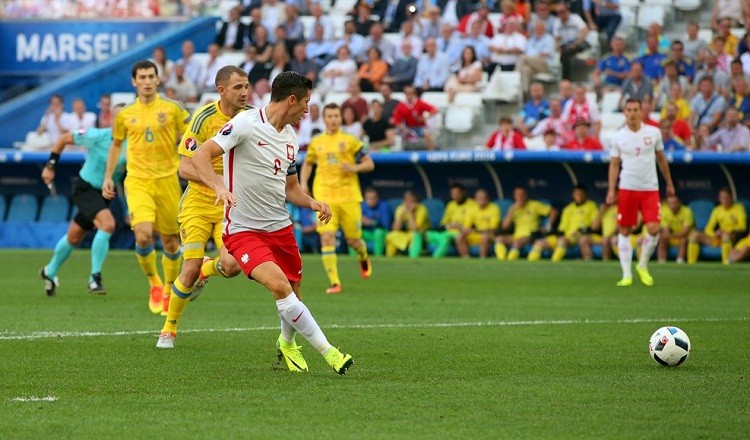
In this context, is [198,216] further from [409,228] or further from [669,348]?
[409,228]

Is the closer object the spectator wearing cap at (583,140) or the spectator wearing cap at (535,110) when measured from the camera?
the spectator wearing cap at (583,140)

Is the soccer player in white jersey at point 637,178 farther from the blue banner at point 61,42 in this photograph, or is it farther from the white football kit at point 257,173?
the blue banner at point 61,42

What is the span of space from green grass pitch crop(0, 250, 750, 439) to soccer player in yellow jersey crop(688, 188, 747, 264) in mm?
6092

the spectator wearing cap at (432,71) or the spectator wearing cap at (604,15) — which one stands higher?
the spectator wearing cap at (604,15)

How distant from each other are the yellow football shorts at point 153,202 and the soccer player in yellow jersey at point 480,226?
11679 millimetres

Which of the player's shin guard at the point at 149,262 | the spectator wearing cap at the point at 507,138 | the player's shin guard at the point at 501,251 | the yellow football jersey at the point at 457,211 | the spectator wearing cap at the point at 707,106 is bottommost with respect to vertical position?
the player's shin guard at the point at 501,251

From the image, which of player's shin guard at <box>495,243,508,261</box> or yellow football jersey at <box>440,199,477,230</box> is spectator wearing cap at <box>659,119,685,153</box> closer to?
player's shin guard at <box>495,243,508,261</box>

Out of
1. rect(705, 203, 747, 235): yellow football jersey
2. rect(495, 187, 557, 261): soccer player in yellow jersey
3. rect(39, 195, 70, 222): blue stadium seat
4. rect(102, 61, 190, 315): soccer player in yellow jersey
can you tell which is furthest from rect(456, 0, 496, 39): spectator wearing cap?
rect(102, 61, 190, 315): soccer player in yellow jersey

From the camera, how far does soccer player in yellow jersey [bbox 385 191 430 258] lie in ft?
82.1

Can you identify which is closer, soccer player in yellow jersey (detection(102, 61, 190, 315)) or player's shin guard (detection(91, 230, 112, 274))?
soccer player in yellow jersey (detection(102, 61, 190, 315))

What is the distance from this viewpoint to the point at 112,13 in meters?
32.2

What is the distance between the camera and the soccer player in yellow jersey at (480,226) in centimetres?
2444

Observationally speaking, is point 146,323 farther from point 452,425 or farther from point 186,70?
point 186,70

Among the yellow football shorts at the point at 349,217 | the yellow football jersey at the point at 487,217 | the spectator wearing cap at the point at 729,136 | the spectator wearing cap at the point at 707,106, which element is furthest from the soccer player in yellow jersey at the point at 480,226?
the yellow football shorts at the point at 349,217
